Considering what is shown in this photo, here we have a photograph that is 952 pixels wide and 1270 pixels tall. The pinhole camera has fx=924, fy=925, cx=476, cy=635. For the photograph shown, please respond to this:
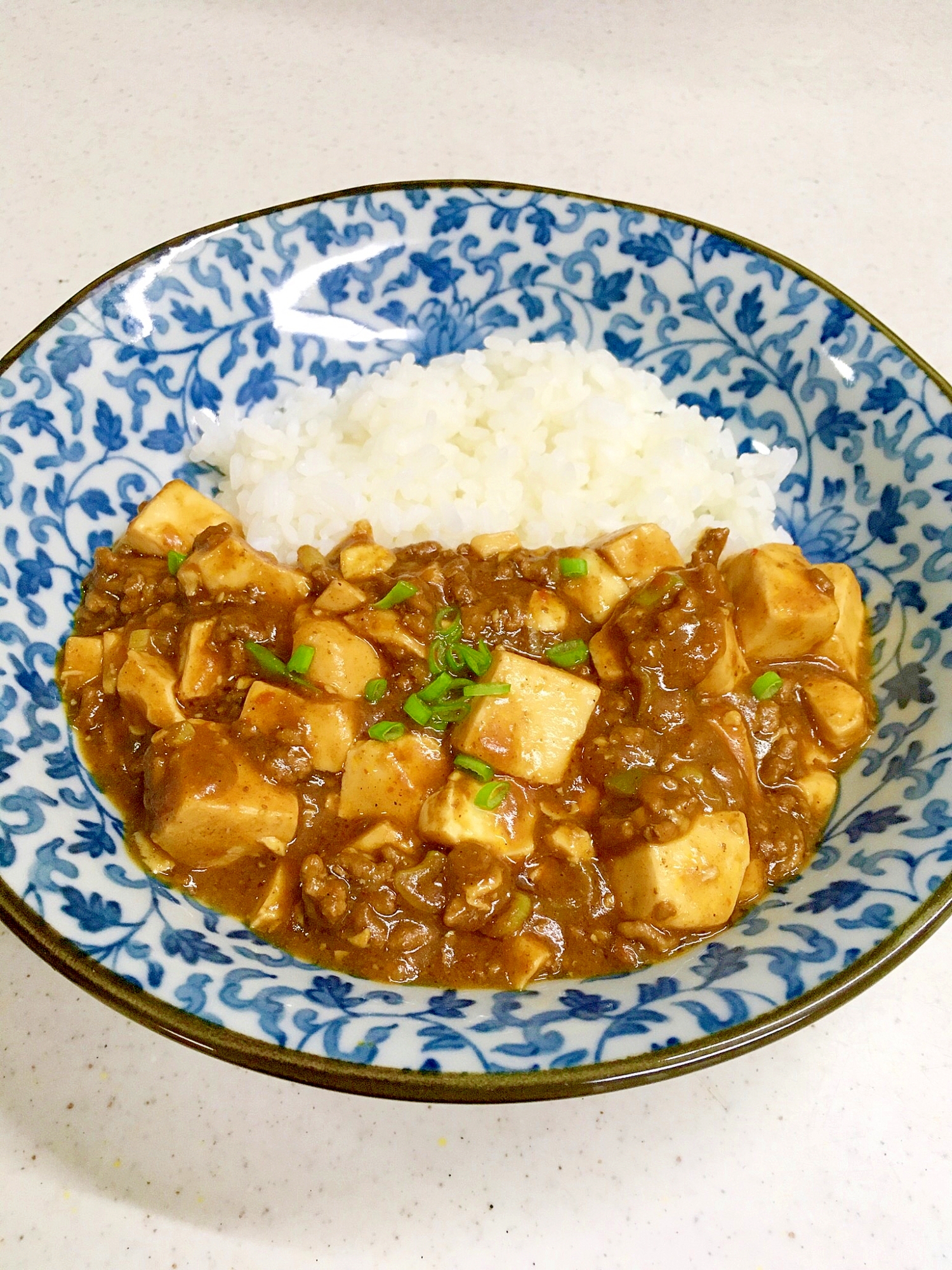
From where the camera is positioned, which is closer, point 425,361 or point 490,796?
point 490,796

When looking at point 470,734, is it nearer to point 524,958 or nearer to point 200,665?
point 524,958

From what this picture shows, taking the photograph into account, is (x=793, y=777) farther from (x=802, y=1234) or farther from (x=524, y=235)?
(x=524, y=235)

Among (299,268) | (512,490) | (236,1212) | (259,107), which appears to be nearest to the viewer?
(236,1212)

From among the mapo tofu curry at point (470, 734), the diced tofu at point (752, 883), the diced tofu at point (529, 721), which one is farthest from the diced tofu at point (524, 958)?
the diced tofu at point (752, 883)

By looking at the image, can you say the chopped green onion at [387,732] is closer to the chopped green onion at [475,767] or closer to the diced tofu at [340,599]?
the chopped green onion at [475,767]

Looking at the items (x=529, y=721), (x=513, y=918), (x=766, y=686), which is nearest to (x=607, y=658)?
(x=529, y=721)

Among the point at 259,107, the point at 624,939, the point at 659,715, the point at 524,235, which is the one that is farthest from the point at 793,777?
the point at 259,107

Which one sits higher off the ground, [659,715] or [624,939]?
[659,715]
